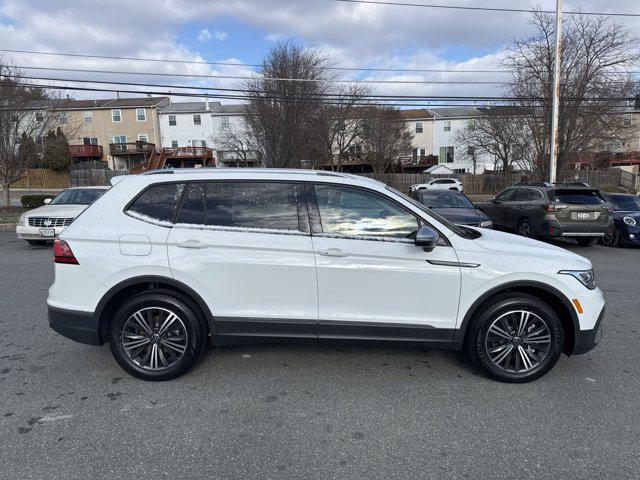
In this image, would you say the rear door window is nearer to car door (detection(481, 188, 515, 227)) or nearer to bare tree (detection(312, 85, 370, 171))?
car door (detection(481, 188, 515, 227))

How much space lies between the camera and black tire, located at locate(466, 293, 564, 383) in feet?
11.1

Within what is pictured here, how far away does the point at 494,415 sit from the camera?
302cm

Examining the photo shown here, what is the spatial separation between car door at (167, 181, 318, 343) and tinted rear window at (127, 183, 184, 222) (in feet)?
0.31

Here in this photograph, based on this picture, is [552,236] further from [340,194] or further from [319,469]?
[319,469]

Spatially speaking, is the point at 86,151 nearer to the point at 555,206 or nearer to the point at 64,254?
the point at 555,206

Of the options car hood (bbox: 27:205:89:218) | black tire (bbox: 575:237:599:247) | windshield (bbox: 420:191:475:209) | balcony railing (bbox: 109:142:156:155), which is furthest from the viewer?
balcony railing (bbox: 109:142:156:155)

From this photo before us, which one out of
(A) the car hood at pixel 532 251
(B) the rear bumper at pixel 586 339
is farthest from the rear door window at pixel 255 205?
(B) the rear bumper at pixel 586 339

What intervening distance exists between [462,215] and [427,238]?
6951 millimetres

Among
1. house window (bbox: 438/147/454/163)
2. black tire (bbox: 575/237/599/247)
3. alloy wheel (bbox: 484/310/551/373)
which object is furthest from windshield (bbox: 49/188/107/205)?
house window (bbox: 438/147/454/163)

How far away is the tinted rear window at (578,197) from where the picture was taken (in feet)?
32.3

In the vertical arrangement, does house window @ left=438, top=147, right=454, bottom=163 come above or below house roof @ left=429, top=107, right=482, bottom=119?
below

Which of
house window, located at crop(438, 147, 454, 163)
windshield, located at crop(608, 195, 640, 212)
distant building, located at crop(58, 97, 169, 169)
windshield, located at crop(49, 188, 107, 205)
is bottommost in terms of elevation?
windshield, located at crop(608, 195, 640, 212)

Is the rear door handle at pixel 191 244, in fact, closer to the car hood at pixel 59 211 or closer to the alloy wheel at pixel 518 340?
the alloy wheel at pixel 518 340

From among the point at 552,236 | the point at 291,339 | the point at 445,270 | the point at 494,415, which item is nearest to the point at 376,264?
the point at 445,270
